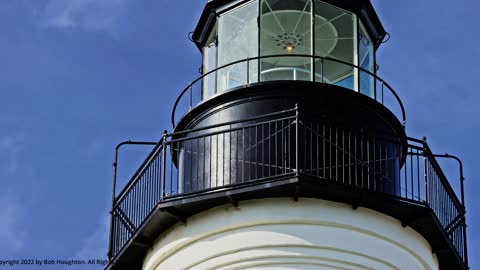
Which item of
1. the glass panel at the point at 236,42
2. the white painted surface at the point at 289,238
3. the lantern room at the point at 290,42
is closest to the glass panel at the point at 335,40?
the lantern room at the point at 290,42

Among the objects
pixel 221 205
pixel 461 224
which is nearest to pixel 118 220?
pixel 221 205

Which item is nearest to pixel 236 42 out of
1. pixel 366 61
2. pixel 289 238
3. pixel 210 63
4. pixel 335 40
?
pixel 210 63

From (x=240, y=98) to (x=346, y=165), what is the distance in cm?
194

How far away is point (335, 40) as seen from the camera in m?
23.4

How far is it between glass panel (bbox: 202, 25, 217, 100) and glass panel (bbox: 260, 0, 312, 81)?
87cm

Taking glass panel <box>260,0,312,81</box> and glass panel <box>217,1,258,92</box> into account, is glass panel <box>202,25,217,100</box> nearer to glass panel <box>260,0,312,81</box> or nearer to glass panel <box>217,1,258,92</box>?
glass panel <box>217,1,258,92</box>

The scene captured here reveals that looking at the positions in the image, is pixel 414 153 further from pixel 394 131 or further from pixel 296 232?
pixel 296 232

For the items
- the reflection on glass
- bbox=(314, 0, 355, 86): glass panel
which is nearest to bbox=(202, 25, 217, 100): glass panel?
the reflection on glass

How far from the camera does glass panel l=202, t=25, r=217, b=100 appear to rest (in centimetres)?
2312

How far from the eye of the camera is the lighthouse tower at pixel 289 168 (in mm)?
20750

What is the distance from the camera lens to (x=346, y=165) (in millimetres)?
21219

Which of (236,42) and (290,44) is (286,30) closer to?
(290,44)

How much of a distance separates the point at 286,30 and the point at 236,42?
850mm

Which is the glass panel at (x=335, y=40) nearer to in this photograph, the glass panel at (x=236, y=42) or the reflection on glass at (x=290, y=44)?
the reflection on glass at (x=290, y=44)
